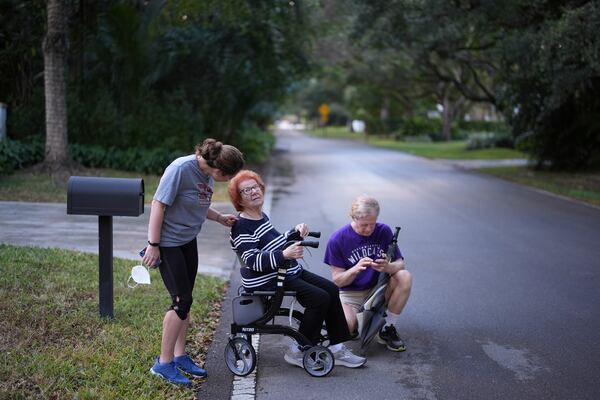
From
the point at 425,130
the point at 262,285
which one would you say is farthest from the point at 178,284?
the point at 425,130

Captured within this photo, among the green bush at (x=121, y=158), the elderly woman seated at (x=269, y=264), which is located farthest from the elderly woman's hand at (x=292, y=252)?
→ the green bush at (x=121, y=158)

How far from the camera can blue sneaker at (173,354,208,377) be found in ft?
15.9

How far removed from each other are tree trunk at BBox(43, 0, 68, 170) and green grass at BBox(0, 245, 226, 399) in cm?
807

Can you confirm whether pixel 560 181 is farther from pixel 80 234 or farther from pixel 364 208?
pixel 364 208

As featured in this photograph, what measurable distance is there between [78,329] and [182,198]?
1.65 metres

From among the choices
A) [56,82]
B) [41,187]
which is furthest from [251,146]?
[41,187]

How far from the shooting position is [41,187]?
13.3 meters

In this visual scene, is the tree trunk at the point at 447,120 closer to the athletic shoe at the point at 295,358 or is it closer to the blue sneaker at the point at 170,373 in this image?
the athletic shoe at the point at 295,358

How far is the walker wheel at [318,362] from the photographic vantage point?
16.1ft

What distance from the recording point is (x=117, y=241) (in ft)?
31.1

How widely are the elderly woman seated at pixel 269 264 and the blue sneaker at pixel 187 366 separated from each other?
66 centimetres

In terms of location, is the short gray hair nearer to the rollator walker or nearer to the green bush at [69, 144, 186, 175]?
the rollator walker

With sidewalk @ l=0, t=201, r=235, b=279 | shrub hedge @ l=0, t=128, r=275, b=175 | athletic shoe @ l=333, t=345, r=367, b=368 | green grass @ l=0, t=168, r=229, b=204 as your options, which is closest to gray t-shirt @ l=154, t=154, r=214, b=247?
athletic shoe @ l=333, t=345, r=367, b=368

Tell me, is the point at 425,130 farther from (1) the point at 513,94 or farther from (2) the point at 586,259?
(2) the point at 586,259
